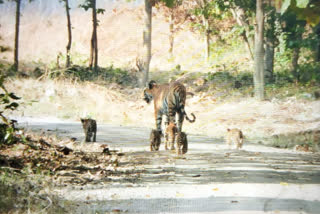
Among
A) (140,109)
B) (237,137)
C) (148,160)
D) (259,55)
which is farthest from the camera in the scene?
(140,109)

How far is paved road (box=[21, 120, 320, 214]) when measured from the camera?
3.20 meters

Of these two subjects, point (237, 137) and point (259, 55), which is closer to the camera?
point (237, 137)

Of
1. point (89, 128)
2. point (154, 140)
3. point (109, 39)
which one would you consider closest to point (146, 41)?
point (109, 39)

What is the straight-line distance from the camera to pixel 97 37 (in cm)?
984

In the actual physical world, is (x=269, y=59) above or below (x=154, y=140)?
above

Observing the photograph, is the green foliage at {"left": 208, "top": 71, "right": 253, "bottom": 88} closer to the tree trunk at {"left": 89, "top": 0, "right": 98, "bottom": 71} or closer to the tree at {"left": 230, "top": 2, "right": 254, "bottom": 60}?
the tree at {"left": 230, "top": 2, "right": 254, "bottom": 60}

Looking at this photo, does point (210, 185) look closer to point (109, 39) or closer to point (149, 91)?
point (149, 91)

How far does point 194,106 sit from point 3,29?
13.7 ft

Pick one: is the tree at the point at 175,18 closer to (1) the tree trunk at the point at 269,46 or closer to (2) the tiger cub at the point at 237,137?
(1) the tree trunk at the point at 269,46

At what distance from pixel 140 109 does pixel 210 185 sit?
553 cm

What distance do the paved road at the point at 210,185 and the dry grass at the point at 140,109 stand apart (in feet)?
4.57

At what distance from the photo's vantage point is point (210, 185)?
382 centimetres

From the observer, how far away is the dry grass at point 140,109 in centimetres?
714

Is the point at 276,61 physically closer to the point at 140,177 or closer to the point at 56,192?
the point at 140,177
